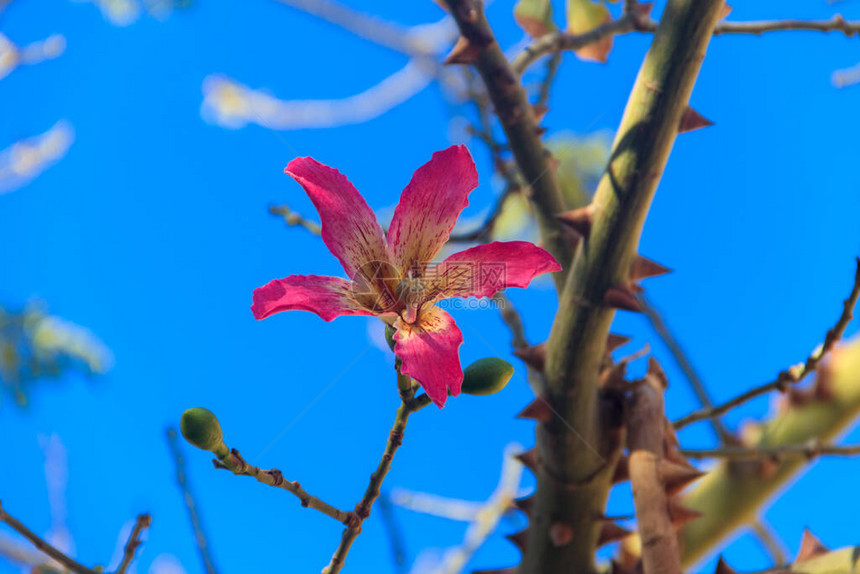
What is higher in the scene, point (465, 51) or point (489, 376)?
point (465, 51)

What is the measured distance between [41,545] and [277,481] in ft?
0.78

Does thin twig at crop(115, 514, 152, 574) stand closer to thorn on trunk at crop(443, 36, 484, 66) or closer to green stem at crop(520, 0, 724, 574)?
green stem at crop(520, 0, 724, 574)

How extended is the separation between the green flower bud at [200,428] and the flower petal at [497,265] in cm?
22

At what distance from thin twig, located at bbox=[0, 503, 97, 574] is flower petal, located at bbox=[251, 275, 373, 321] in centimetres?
29

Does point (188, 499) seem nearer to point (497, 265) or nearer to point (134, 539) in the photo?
point (134, 539)

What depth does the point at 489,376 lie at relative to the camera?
59cm

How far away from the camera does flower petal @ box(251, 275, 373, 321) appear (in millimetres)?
549

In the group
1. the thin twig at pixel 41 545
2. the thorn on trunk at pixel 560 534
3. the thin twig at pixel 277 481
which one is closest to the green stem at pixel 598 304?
the thorn on trunk at pixel 560 534

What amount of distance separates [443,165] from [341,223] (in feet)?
0.33

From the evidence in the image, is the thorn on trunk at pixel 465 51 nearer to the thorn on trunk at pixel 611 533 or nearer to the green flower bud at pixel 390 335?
the green flower bud at pixel 390 335

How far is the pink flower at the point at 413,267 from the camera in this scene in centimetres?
55

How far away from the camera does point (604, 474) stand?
0.93 m

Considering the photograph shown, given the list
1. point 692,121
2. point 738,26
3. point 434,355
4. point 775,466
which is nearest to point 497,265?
point 434,355

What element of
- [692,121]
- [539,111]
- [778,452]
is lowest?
[778,452]
